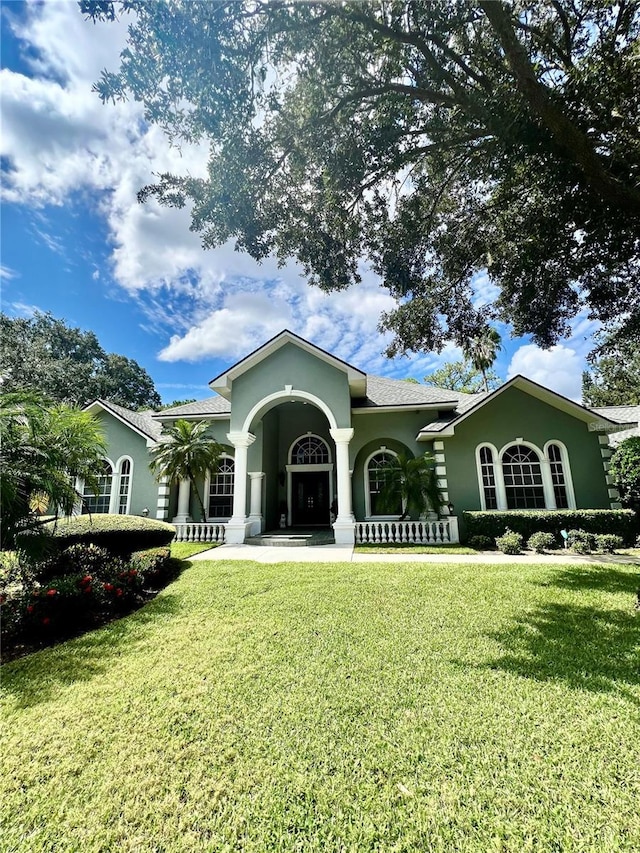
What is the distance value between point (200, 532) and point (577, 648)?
13387 millimetres

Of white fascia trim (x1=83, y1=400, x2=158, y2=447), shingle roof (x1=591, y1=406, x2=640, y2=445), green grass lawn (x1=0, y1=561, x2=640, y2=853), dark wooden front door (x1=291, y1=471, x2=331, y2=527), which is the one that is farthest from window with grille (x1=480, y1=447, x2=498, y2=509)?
white fascia trim (x1=83, y1=400, x2=158, y2=447)

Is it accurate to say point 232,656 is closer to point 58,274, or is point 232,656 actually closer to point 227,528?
point 227,528

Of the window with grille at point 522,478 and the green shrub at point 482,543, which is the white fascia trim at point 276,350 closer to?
the window with grille at point 522,478

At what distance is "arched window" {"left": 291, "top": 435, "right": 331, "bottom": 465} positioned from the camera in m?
18.4

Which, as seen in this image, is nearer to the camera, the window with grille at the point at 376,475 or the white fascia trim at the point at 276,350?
the white fascia trim at the point at 276,350

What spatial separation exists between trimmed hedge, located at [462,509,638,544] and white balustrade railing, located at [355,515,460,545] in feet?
3.07

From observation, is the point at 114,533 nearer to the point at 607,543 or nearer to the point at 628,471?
the point at 607,543

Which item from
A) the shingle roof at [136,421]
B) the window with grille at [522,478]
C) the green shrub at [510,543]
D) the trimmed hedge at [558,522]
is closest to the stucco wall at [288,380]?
the shingle roof at [136,421]

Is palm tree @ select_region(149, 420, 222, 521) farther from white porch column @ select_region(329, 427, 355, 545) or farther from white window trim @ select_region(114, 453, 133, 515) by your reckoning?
white porch column @ select_region(329, 427, 355, 545)

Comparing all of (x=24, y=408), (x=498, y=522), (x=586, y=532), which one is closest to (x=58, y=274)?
(x=24, y=408)

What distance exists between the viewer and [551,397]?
14016 millimetres

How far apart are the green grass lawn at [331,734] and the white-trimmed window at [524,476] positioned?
27.2 feet

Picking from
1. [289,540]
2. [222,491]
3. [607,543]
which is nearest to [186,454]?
[222,491]

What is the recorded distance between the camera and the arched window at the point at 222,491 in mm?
17328
